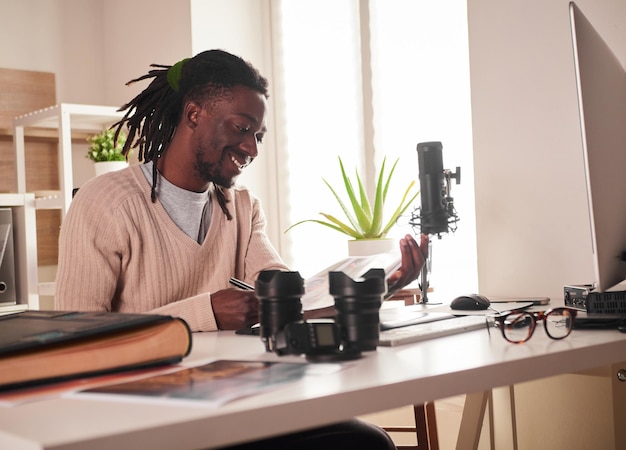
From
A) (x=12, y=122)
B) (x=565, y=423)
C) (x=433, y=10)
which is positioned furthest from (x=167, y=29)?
(x=565, y=423)

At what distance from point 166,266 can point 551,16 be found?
1393mm

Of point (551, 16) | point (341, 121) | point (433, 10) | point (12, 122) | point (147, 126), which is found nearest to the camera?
point (147, 126)

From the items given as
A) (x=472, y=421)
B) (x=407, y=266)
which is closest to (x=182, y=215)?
(x=407, y=266)

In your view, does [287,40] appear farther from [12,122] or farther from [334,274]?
[334,274]

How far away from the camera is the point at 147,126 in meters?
2.07

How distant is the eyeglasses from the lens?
3.89 feet

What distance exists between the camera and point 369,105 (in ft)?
11.4

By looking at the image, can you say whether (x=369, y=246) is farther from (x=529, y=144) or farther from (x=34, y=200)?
(x=34, y=200)

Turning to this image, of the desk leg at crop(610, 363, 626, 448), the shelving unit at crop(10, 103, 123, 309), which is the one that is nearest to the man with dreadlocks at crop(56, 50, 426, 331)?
the desk leg at crop(610, 363, 626, 448)

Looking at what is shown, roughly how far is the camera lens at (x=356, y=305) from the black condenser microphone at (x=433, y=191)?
1261mm

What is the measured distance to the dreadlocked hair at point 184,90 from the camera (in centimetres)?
192

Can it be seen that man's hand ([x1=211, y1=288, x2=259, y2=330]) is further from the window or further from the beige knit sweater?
the window

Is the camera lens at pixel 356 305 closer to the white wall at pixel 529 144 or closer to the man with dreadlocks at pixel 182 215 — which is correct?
the man with dreadlocks at pixel 182 215

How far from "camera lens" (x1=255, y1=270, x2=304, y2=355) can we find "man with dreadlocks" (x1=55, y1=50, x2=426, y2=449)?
0.41 m
